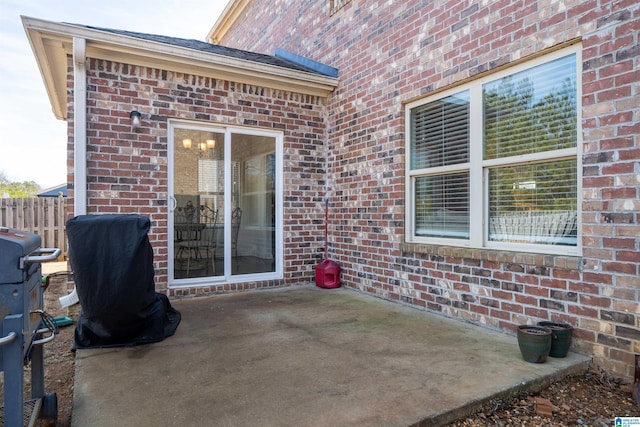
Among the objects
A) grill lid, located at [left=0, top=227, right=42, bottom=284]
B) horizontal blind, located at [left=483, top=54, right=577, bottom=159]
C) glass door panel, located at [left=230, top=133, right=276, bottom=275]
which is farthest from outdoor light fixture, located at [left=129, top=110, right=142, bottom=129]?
horizontal blind, located at [left=483, top=54, right=577, bottom=159]

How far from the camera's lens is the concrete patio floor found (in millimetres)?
1903

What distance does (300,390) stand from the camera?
2158mm

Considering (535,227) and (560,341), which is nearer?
(560,341)

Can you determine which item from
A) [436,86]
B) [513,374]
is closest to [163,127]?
[436,86]

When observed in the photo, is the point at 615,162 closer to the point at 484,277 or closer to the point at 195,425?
the point at 484,277

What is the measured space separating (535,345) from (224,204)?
12.6ft

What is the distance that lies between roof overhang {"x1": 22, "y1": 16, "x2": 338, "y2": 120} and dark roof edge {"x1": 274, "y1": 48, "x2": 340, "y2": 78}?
22 cm

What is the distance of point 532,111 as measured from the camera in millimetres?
3176

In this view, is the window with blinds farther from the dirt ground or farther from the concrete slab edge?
the dirt ground

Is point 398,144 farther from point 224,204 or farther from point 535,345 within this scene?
point 535,345

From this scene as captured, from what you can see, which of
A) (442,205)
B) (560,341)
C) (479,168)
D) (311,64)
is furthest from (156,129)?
(560,341)

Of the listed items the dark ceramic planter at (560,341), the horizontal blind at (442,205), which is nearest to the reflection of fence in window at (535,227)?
the horizontal blind at (442,205)

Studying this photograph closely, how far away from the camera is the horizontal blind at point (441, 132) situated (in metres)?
3.74

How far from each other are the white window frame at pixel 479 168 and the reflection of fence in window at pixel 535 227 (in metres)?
0.05
